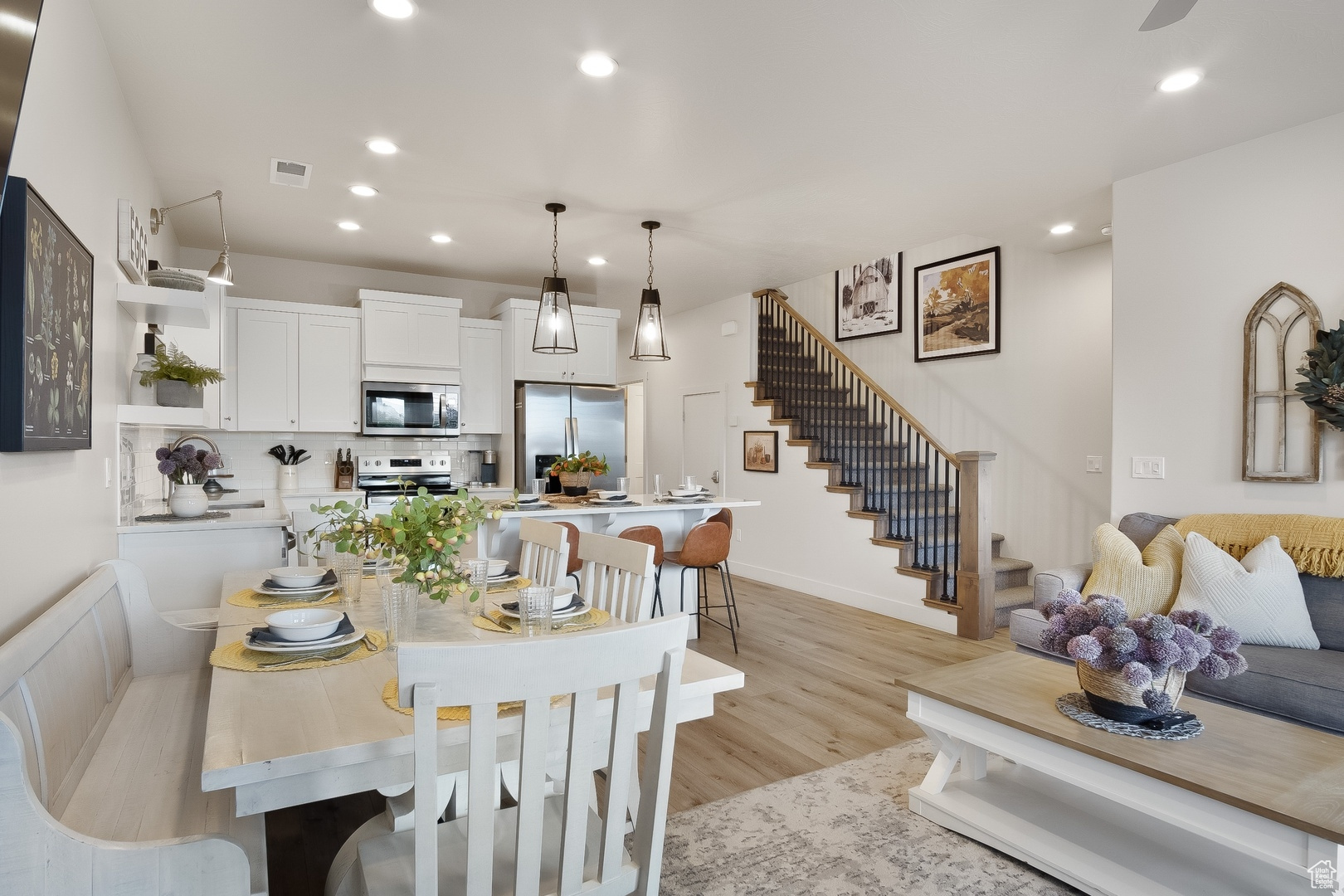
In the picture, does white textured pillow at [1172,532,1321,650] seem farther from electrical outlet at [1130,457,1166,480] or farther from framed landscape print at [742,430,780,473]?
framed landscape print at [742,430,780,473]

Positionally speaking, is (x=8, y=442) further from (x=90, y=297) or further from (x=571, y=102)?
(x=571, y=102)

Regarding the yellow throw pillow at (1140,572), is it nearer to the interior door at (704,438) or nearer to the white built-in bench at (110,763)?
the white built-in bench at (110,763)

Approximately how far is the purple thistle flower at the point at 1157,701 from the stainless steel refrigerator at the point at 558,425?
4.48m

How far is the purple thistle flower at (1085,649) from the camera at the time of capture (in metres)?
2.01

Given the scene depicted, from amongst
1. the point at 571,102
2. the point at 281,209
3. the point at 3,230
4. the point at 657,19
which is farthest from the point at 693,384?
the point at 3,230

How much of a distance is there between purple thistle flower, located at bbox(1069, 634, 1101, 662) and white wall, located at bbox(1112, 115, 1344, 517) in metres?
2.07

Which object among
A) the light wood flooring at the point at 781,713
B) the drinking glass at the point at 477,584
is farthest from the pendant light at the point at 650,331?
the drinking glass at the point at 477,584

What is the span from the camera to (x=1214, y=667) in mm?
1964

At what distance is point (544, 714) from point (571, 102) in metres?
2.71

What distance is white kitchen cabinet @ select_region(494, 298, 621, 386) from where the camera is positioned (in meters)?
6.12

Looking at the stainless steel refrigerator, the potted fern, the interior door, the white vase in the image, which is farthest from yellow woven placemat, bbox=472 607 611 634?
the interior door

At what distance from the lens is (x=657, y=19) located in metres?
2.46

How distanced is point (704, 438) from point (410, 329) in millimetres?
3133

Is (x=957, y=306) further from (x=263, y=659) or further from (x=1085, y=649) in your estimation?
(x=263, y=659)
